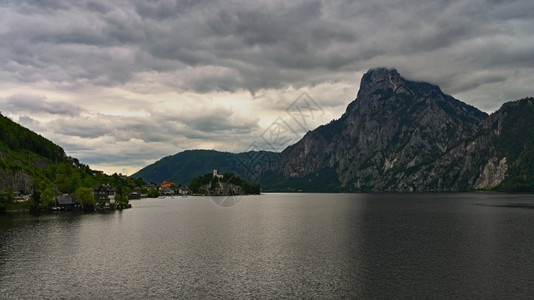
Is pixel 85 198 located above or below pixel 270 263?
above

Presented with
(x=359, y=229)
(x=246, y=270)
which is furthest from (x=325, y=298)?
(x=359, y=229)

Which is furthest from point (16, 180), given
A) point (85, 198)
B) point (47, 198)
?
point (85, 198)

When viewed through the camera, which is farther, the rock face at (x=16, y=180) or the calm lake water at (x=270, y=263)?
the rock face at (x=16, y=180)

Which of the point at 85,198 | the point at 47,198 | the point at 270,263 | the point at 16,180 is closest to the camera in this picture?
the point at 270,263

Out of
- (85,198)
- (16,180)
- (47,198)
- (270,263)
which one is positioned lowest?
(270,263)

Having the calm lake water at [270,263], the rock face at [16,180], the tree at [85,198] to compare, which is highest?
the rock face at [16,180]

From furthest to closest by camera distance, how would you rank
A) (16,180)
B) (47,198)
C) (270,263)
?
(16,180)
(47,198)
(270,263)

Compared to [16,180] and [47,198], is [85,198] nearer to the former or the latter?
[47,198]

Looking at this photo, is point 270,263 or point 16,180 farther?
point 16,180

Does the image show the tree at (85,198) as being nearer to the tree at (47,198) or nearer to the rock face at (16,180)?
the tree at (47,198)

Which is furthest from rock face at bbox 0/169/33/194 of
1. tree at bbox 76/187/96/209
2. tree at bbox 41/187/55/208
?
tree at bbox 76/187/96/209

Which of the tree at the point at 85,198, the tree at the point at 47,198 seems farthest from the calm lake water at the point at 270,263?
the tree at the point at 85,198

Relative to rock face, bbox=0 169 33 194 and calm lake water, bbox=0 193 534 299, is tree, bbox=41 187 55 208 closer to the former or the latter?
rock face, bbox=0 169 33 194

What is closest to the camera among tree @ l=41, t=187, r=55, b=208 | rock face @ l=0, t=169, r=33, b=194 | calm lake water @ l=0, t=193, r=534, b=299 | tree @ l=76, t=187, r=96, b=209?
calm lake water @ l=0, t=193, r=534, b=299
